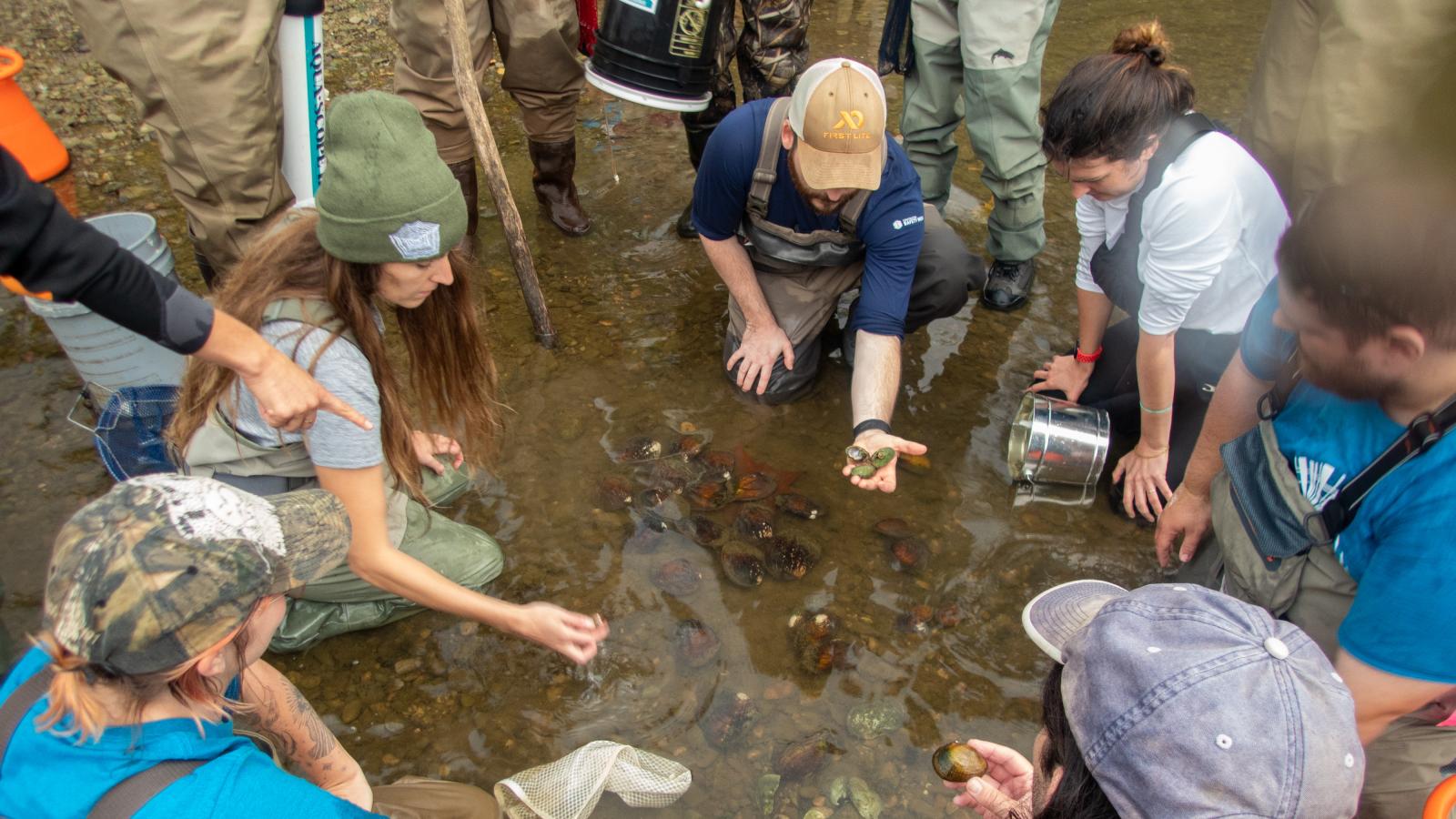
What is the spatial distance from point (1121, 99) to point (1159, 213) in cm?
34

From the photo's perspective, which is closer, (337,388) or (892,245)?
(337,388)

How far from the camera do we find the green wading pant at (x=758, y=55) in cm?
393

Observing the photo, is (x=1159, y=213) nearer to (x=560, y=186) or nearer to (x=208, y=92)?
(x=560, y=186)

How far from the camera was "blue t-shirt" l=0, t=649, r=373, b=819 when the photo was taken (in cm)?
123

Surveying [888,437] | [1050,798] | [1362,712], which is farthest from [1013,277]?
[1050,798]

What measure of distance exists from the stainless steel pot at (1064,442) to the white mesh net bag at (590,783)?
1.54m

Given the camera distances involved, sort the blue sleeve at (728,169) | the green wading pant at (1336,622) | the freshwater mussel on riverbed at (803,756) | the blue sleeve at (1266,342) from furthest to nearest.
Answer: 1. the blue sleeve at (728,169)
2. the freshwater mussel on riverbed at (803,756)
3. the blue sleeve at (1266,342)
4. the green wading pant at (1336,622)

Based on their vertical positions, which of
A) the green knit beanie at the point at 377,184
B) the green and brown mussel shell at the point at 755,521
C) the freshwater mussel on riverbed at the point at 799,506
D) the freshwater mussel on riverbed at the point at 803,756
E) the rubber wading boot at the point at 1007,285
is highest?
the green knit beanie at the point at 377,184

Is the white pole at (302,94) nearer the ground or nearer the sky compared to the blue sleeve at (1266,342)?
nearer the ground

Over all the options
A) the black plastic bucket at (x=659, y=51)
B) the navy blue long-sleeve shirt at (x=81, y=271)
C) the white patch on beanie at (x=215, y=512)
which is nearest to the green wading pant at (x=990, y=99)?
the black plastic bucket at (x=659, y=51)

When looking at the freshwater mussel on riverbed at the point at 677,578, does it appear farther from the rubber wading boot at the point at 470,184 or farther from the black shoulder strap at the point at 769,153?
the rubber wading boot at the point at 470,184

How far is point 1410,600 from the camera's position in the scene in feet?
5.01

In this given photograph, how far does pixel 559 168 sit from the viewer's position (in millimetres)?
4156

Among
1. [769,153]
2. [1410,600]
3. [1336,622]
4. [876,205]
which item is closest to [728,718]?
[1336,622]
